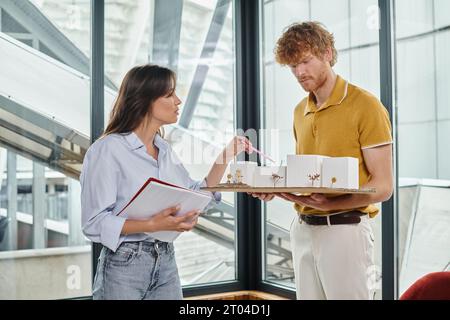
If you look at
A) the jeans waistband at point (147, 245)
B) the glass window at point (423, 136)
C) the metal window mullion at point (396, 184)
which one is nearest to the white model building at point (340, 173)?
the jeans waistband at point (147, 245)

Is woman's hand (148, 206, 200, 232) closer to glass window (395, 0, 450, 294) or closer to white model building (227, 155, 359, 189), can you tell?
white model building (227, 155, 359, 189)

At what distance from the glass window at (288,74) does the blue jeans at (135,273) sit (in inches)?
56.2

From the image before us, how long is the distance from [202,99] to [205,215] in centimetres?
68

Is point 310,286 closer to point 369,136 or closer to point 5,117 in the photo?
point 369,136

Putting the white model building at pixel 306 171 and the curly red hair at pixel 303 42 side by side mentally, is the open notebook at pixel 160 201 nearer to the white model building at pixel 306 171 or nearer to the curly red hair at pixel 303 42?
the white model building at pixel 306 171

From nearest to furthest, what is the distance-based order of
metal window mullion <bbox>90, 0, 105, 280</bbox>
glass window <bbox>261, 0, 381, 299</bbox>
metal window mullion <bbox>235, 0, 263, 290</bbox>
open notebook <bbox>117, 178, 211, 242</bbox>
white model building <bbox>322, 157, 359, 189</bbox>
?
1. open notebook <bbox>117, 178, 211, 242</bbox>
2. white model building <bbox>322, 157, 359, 189</bbox>
3. glass window <bbox>261, 0, 381, 299</bbox>
4. metal window mullion <bbox>90, 0, 105, 280</bbox>
5. metal window mullion <bbox>235, 0, 263, 290</bbox>

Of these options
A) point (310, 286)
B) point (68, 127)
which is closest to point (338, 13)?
point (68, 127)

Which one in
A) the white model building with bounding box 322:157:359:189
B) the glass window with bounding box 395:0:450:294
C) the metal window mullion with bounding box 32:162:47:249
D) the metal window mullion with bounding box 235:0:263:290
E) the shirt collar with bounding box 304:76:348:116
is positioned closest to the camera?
the white model building with bounding box 322:157:359:189

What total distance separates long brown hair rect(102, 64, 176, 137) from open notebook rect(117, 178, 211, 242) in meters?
0.28

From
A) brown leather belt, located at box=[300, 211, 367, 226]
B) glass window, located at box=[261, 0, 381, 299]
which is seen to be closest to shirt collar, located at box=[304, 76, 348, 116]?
brown leather belt, located at box=[300, 211, 367, 226]

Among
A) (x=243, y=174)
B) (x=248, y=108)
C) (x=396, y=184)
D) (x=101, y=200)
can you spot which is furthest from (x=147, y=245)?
(x=248, y=108)

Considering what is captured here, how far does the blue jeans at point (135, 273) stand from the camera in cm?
178

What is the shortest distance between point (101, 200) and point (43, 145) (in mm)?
1523

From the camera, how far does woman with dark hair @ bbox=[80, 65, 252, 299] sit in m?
1.77
